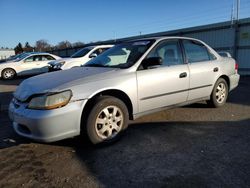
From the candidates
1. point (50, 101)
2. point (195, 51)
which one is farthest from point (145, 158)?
point (195, 51)

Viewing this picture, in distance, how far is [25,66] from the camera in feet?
48.0

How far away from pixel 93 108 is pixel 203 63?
104 inches

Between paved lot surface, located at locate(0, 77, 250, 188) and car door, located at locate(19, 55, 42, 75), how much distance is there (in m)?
10.8

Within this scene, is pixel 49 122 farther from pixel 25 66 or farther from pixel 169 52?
pixel 25 66

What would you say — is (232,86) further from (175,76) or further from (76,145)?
(76,145)

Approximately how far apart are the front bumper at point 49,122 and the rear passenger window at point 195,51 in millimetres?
2451

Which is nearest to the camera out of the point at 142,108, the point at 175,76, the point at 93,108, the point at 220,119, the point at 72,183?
the point at 72,183

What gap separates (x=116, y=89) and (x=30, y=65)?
12386 mm

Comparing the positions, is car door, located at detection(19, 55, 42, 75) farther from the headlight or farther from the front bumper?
the headlight

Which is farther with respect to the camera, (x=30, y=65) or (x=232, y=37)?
(x=30, y=65)

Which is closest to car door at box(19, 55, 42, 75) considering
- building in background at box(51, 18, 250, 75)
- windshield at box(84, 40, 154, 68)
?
building in background at box(51, 18, 250, 75)

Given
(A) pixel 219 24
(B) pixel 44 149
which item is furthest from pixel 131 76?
(A) pixel 219 24

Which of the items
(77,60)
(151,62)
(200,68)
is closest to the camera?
(151,62)

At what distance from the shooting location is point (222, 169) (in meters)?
2.90
